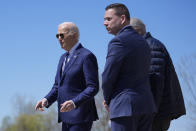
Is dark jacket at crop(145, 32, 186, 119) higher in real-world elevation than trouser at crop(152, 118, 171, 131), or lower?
higher

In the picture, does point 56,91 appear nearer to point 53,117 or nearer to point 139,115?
point 139,115

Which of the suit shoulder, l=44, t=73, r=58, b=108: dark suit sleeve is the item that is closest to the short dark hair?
the suit shoulder

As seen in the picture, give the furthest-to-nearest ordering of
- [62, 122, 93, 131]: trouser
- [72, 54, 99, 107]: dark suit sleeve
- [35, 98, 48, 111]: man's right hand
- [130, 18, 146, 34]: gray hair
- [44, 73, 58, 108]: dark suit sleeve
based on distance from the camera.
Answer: [44, 73, 58, 108]: dark suit sleeve → [35, 98, 48, 111]: man's right hand → [130, 18, 146, 34]: gray hair → [62, 122, 93, 131]: trouser → [72, 54, 99, 107]: dark suit sleeve

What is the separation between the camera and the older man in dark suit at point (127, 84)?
3.97m

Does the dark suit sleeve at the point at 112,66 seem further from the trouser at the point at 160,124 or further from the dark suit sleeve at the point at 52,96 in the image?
the dark suit sleeve at the point at 52,96

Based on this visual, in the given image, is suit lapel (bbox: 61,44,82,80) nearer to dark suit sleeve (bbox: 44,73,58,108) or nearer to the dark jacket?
dark suit sleeve (bbox: 44,73,58,108)

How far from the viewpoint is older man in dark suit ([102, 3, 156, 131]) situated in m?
3.97

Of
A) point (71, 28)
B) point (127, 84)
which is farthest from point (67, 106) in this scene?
point (71, 28)

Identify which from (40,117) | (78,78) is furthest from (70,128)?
(40,117)

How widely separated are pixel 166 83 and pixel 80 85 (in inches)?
41.7

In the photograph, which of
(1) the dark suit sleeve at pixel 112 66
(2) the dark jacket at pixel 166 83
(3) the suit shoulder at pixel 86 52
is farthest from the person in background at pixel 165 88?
(1) the dark suit sleeve at pixel 112 66

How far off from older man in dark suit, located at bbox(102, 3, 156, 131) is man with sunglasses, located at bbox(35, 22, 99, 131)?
2.48ft

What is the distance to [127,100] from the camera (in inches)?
156

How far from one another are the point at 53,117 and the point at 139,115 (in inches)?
1287
